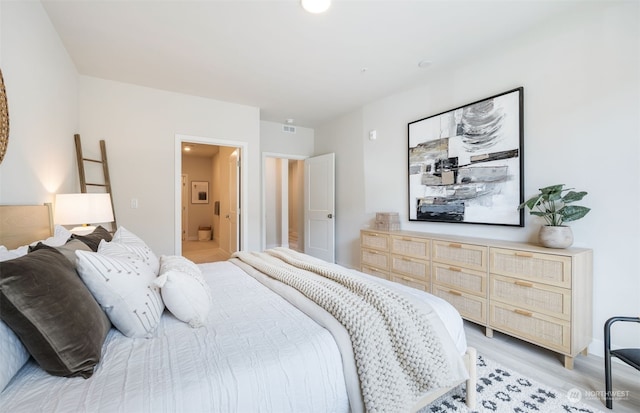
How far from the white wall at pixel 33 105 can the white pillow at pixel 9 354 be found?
1179 millimetres

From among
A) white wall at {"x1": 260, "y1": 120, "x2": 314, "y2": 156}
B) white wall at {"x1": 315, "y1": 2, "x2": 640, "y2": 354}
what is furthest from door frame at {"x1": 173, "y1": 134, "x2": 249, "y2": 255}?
white wall at {"x1": 315, "y1": 2, "x2": 640, "y2": 354}

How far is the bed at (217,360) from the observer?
0.77 meters

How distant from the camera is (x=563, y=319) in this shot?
1.91 meters

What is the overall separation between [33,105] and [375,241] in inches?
132

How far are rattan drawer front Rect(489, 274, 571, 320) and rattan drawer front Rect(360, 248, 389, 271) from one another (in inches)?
47.4

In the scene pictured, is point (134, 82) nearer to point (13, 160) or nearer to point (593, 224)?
point (13, 160)

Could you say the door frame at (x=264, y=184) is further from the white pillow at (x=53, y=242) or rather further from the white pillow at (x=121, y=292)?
the white pillow at (x=121, y=292)

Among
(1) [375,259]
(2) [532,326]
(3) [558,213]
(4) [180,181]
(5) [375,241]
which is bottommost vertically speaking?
(2) [532,326]

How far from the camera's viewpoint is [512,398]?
1.60 m

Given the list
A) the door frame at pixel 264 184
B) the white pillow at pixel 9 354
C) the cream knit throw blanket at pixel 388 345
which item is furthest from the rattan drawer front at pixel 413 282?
the white pillow at pixel 9 354

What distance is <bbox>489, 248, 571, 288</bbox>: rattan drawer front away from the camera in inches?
75.5

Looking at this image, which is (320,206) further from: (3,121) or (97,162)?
(3,121)

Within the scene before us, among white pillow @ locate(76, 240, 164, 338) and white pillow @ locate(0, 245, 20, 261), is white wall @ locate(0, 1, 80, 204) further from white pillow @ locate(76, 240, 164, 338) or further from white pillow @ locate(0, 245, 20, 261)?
white pillow @ locate(76, 240, 164, 338)

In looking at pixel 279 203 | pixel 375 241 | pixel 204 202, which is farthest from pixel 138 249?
pixel 204 202
